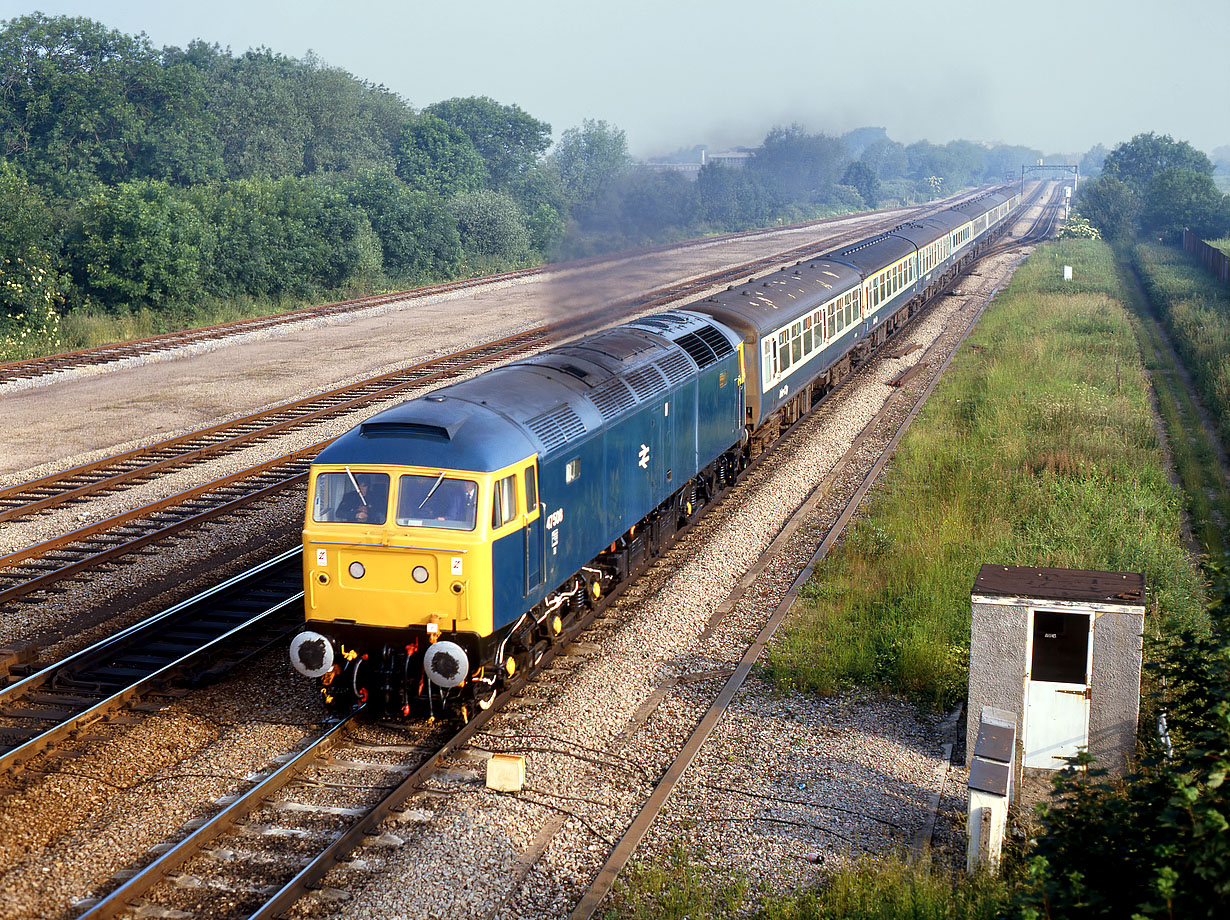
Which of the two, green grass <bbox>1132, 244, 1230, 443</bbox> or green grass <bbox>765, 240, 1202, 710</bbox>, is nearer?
green grass <bbox>765, 240, 1202, 710</bbox>

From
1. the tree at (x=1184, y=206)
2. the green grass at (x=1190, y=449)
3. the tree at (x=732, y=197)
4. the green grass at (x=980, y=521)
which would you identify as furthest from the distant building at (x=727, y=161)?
the green grass at (x=980, y=521)

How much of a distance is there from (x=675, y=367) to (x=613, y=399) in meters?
2.52

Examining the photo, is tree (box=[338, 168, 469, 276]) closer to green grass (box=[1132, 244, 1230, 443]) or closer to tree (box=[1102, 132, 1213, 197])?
green grass (box=[1132, 244, 1230, 443])

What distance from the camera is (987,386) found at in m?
25.7

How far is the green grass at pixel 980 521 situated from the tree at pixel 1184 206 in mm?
49397

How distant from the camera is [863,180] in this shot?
Answer: 409 feet

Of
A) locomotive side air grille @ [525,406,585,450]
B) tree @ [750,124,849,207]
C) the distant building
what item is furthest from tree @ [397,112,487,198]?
locomotive side air grille @ [525,406,585,450]

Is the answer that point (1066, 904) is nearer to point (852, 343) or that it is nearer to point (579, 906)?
point (579, 906)

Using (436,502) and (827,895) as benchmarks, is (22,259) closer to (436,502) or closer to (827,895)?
(436,502)

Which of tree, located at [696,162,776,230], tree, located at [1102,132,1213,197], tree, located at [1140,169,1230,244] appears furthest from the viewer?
tree, located at [1102,132,1213,197]

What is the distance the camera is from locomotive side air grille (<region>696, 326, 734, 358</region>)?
664 inches

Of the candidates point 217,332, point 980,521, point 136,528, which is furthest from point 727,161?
point 136,528

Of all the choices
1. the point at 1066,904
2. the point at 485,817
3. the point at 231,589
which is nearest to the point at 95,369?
the point at 231,589

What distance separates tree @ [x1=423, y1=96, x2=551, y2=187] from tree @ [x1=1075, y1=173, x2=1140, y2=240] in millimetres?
39600
